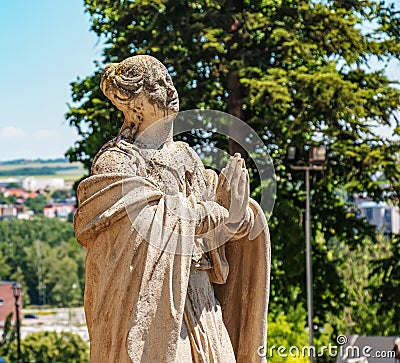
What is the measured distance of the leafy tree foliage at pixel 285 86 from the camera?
929 inches

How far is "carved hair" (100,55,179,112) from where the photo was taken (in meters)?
6.40

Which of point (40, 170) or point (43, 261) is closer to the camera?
point (43, 261)

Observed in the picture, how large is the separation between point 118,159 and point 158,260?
2.00 ft

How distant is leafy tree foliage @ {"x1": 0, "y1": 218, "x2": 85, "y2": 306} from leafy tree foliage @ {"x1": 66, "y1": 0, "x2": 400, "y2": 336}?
6819 cm

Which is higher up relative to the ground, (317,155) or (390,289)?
(317,155)

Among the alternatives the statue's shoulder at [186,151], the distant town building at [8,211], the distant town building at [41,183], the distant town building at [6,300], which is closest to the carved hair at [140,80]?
the statue's shoulder at [186,151]

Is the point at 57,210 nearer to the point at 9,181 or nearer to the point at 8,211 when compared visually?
the point at 8,211

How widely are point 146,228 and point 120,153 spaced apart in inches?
18.4

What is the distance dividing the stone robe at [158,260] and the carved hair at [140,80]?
1.01 feet

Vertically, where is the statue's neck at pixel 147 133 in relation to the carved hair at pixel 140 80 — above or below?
below

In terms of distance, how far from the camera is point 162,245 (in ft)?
20.0

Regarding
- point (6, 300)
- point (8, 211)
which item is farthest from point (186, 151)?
point (8, 211)

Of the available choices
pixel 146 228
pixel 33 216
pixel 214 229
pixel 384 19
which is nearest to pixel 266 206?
pixel 214 229

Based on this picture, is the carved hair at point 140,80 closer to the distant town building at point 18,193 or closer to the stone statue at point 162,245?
the stone statue at point 162,245
